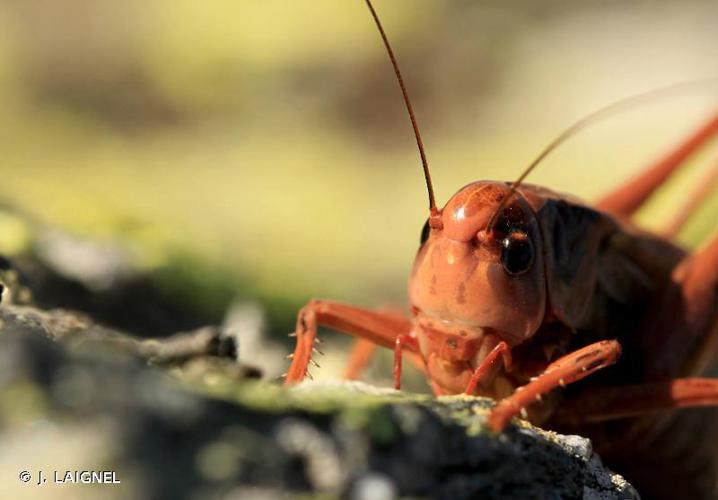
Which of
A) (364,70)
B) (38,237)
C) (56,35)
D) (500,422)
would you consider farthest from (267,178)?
(500,422)

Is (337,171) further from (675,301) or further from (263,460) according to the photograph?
(263,460)

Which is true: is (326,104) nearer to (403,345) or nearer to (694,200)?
(694,200)

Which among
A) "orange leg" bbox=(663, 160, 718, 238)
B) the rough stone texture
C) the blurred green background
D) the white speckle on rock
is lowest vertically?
the white speckle on rock

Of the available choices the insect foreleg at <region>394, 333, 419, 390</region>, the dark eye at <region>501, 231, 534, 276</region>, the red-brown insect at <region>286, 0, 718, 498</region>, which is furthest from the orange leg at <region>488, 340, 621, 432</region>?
the insect foreleg at <region>394, 333, 419, 390</region>

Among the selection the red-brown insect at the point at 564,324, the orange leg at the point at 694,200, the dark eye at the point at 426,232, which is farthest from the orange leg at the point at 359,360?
the orange leg at the point at 694,200

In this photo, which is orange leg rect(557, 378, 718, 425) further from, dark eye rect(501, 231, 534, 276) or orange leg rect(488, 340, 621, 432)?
dark eye rect(501, 231, 534, 276)

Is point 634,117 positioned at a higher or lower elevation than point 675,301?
higher

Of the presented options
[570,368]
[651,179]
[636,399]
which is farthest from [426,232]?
[651,179]
